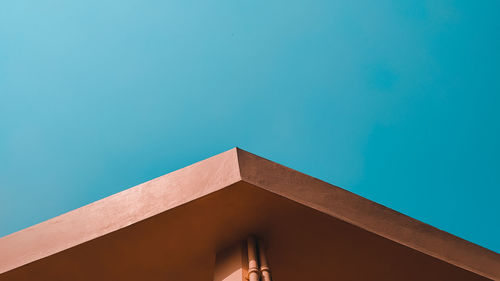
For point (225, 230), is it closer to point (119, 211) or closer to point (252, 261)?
point (252, 261)

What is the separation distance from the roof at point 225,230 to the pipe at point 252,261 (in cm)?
15

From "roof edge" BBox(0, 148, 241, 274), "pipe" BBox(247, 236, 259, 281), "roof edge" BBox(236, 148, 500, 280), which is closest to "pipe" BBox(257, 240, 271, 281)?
"pipe" BBox(247, 236, 259, 281)

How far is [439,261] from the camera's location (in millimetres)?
3029

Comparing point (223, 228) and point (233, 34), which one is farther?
point (233, 34)

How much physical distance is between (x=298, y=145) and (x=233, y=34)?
274 inches

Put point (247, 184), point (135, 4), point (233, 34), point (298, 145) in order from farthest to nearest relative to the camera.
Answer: point (298, 145) → point (233, 34) → point (135, 4) → point (247, 184)

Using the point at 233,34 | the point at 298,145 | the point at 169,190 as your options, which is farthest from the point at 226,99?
the point at 169,190

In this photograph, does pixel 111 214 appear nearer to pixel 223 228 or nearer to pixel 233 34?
pixel 223 228

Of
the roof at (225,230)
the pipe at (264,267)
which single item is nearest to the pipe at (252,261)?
the pipe at (264,267)

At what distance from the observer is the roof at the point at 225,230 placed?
3014 millimetres

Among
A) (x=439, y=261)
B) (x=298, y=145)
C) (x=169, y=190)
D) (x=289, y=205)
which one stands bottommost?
(x=439, y=261)

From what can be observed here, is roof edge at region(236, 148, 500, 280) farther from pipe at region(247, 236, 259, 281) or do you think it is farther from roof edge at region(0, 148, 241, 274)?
pipe at region(247, 236, 259, 281)

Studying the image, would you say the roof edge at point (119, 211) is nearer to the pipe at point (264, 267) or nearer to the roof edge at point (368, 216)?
the roof edge at point (368, 216)

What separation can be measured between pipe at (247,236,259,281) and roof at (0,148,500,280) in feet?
0.51
